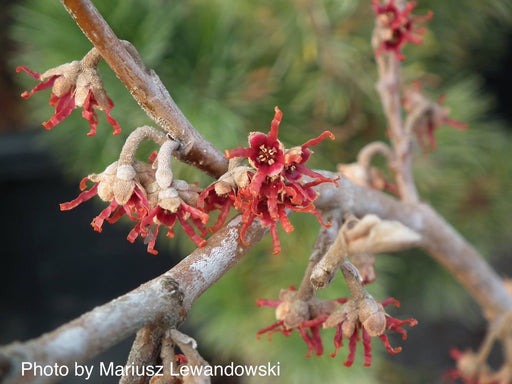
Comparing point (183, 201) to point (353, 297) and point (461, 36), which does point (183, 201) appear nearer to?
point (353, 297)

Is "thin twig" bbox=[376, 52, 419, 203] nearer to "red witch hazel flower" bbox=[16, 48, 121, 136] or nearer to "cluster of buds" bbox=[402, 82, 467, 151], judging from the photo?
"cluster of buds" bbox=[402, 82, 467, 151]

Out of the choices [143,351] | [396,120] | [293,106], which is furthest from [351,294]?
[293,106]

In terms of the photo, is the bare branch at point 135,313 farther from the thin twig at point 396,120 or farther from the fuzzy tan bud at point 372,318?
the thin twig at point 396,120

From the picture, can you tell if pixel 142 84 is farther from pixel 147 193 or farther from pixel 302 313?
pixel 302 313

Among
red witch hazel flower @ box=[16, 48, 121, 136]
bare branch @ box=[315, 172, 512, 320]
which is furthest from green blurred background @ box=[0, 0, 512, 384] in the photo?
red witch hazel flower @ box=[16, 48, 121, 136]

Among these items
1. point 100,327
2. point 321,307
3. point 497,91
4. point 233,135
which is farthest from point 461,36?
point 100,327
